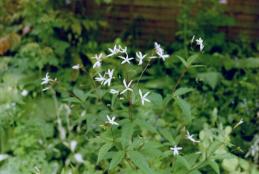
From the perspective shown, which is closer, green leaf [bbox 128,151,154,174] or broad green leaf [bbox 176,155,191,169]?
green leaf [bbox 128,151,154,174]

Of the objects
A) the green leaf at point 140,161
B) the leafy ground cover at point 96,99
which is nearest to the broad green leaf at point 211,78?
the leafy ground cover at point 96,99

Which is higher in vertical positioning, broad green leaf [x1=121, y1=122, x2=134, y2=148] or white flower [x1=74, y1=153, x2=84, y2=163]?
broad green leaf [x1=121, y1=122, x2=134, y2=148]

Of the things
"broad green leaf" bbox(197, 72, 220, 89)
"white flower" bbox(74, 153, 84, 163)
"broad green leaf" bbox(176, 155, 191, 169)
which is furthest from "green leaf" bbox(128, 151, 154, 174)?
"broad green leaf" bbox(197, 72, 220, 89)

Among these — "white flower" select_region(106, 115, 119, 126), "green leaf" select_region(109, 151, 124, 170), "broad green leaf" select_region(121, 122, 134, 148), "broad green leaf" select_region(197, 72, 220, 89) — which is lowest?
"broad green leaf" select_region(197, 72, 220, 89)

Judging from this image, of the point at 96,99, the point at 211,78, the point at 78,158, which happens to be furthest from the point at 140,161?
the point at 211,78

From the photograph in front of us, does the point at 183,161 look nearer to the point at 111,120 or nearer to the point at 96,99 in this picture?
the point at 111,120

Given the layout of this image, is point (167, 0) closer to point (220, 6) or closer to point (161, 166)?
point (220, 6)

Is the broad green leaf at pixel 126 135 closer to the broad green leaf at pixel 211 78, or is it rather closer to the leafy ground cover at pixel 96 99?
the leafy ground cover at pixel 96 99

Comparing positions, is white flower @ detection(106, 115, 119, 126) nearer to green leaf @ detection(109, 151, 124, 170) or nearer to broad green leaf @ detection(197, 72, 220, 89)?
green leaf @ detection(109, 151, 124, 170)

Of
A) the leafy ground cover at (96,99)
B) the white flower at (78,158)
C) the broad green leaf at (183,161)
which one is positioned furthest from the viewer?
the white flower at (78,158)
